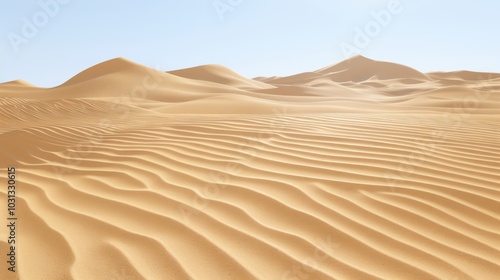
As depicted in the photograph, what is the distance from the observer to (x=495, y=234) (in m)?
2.02

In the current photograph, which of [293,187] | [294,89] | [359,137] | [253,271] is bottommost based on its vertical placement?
[253,271]

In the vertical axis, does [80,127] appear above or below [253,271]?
above

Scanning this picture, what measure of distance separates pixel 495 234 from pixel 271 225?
47.0 inches

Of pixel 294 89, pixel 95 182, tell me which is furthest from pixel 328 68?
pixel 95 182

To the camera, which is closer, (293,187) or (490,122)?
(293,187)

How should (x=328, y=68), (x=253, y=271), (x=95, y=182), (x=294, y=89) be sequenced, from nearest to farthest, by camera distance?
Result: (x=253, y=271) → (x=95, y=182) → (x=294, y=89) → (x=328, y=68)

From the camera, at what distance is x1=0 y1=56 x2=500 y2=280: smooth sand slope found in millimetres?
1679

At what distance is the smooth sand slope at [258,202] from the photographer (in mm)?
1679

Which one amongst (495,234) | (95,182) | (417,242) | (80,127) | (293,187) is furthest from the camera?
(80,127)

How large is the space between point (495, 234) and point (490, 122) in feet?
12.8

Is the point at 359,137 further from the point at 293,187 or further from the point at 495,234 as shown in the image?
the point at 495,234

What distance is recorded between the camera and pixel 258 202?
92.0 inches

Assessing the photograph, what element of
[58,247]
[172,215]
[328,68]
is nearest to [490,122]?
[172,215]

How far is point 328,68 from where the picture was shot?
55.6 m
